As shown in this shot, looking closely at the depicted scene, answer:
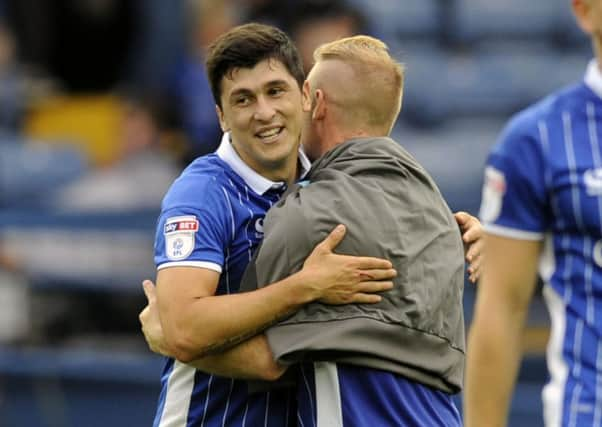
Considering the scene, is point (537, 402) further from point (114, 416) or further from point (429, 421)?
point (429, 421)

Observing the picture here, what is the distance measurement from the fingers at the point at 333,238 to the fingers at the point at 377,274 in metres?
0.10

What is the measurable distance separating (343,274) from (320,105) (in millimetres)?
520

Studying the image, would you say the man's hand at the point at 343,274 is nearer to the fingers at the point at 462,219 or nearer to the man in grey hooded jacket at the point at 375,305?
the man in grey hooded jacket at the point at 375,305

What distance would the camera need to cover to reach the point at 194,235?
12.2 feet

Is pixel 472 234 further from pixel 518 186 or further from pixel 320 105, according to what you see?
pixel 320 105

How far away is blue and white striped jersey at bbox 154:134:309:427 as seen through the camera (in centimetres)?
373

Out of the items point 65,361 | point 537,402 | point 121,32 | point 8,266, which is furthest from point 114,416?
point 121,32

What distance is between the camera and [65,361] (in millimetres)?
8297

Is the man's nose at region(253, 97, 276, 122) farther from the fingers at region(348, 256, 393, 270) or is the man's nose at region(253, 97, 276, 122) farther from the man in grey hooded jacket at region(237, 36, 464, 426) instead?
the fingers at region(348, 256, 393, 270)

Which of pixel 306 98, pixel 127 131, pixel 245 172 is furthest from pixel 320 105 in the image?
pixel 127 131

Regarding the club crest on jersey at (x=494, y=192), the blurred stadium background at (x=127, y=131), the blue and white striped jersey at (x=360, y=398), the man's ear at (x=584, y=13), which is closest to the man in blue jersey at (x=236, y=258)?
the blue and white striped jersey at (x=360, y=398)

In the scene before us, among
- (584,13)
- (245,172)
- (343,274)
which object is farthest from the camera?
(245,172)

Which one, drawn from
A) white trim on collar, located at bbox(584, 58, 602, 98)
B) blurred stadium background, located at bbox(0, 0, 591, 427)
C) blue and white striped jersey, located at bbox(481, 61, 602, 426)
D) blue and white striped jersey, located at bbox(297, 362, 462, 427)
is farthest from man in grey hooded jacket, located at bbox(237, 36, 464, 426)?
blurred stadium background, located at bbox(0, 0, 591, 427)

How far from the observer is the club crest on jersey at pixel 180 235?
3.68 meters
